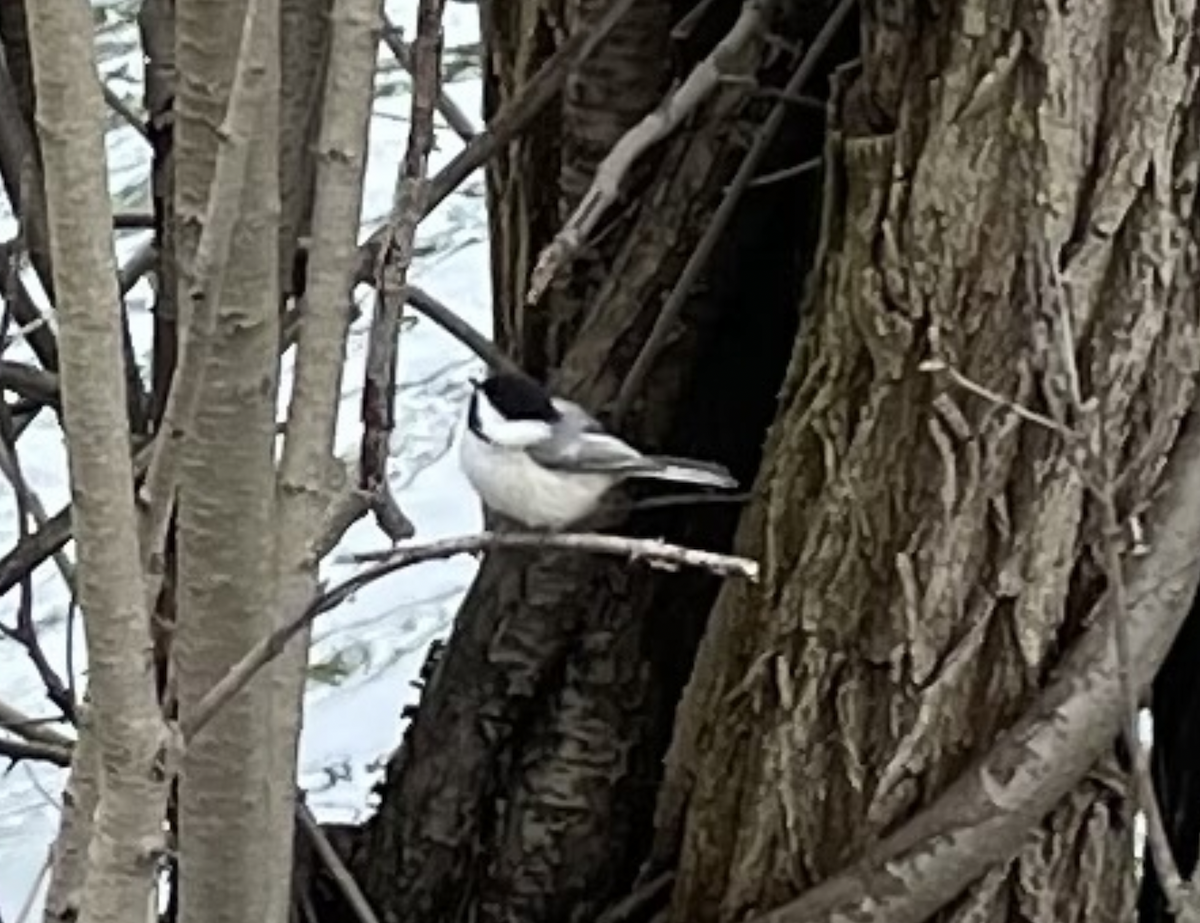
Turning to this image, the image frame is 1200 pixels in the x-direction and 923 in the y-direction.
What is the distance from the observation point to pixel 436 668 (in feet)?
5.46

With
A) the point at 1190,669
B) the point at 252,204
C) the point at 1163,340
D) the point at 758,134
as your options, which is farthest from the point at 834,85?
the point at 252,204

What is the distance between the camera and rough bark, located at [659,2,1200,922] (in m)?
1.25

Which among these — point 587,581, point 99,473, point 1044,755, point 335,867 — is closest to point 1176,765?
point 1044,755

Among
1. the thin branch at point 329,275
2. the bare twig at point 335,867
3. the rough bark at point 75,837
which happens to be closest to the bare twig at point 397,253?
the thin branch at point 329,275

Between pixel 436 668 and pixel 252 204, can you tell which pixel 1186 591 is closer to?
pixel 436 668

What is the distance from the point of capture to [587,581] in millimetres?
1555

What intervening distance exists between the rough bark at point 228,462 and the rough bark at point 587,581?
576 mm

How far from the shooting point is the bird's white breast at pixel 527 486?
4.91 ft

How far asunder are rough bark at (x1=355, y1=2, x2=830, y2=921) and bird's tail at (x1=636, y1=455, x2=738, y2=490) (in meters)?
0.06

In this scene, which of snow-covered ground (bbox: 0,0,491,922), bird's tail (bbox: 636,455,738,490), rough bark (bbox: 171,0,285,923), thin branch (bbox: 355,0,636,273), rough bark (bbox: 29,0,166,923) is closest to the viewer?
rough bark (bbox: 29,0,166,923)

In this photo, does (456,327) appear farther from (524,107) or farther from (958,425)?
(958,425)

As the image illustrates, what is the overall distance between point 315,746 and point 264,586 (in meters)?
1.29

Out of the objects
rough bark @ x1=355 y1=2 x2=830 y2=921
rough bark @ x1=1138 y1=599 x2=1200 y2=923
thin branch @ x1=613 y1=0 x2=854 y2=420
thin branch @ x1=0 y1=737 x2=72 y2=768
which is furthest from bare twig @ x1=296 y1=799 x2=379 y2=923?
rough bark @ x1=1138 y1=599 x2=1200 y2=923

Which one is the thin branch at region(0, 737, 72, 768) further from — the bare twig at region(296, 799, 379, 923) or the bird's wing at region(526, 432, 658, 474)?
the bird's wing at region(526, 432, 658, 474)
